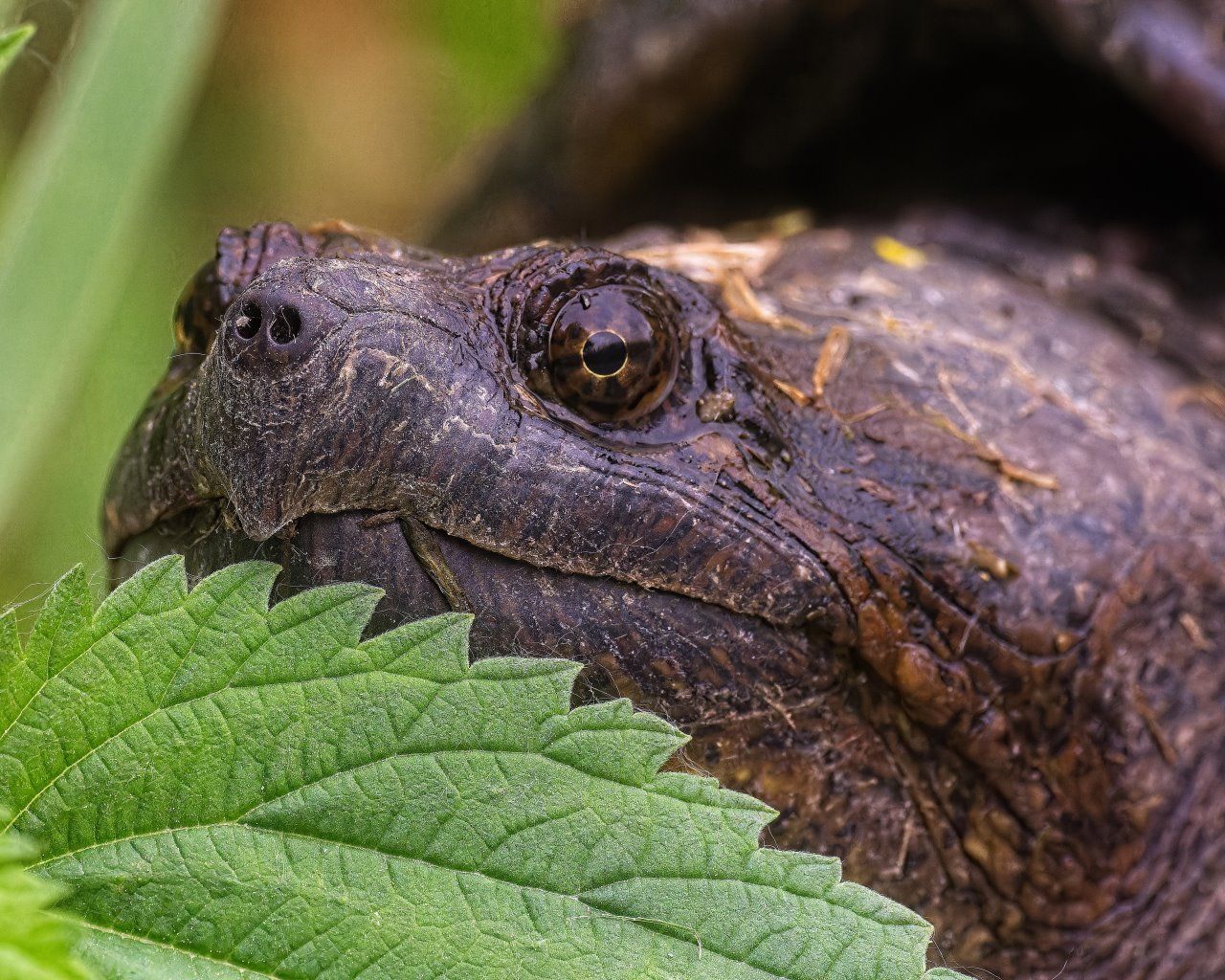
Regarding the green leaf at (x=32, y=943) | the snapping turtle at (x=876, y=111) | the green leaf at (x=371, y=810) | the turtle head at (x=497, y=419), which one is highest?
the snapping turtle at (x=876, y=111)

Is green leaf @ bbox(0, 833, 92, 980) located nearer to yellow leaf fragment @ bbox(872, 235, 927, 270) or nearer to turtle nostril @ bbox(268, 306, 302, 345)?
turtle nostril @ bbox(268, 306, 302, 345)

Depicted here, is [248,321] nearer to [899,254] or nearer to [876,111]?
[899,254]

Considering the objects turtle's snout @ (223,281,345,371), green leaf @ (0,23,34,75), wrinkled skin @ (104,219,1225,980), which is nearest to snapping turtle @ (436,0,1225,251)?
wrinkled skin @ (104,219,1225,980)

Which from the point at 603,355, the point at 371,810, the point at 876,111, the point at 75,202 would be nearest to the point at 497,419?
the point at 603,355

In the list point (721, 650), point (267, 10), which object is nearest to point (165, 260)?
point (267, 10)

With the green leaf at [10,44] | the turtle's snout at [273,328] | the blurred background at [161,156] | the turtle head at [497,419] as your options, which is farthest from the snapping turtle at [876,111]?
the green leaf at [10,44]

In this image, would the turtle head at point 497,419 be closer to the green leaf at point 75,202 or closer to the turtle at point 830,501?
the turtle at point 830,501

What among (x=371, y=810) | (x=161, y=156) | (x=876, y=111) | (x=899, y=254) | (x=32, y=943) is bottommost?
(x=32, y=943)
